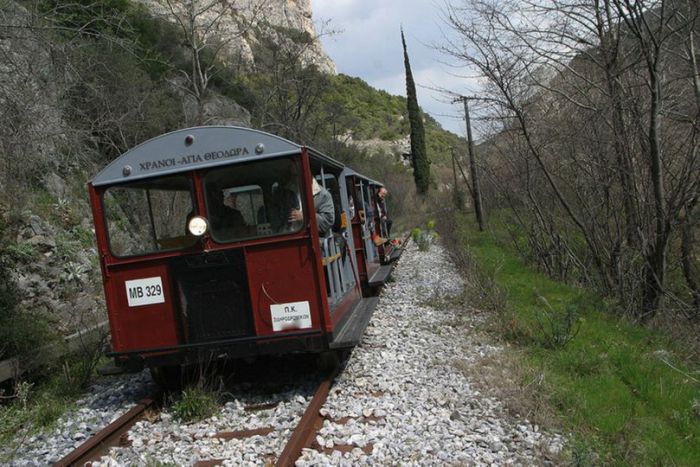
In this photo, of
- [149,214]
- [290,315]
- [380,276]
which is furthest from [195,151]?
[380,276]

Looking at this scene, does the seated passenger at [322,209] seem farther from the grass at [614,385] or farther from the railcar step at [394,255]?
the railcar step at [394,255]

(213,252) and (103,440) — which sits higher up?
(213,252)

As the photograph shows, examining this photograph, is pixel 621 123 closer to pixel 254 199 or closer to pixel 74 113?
pixel 254 199

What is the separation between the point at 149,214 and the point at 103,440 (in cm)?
238

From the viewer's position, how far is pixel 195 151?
6227 millimetres

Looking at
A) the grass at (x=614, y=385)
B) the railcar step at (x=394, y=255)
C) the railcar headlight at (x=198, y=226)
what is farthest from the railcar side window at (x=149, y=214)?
the railcar step at (x=394, y=255)

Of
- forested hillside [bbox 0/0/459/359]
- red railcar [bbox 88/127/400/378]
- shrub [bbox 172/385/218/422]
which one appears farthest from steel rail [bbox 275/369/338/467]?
forested hillside [bbox 0/0/459/359]

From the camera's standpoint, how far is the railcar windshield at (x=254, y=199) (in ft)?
20.4

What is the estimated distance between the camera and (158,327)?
627 cm

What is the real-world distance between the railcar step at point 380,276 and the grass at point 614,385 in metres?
2.32

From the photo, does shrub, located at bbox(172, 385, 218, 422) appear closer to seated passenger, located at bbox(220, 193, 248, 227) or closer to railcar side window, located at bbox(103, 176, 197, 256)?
railcar side window, located at bbox(103, 176, 197, 256)

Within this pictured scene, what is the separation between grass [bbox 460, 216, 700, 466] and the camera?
4527mm

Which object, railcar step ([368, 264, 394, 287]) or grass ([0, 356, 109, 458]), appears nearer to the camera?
grass ([0, 356, 109, 458])

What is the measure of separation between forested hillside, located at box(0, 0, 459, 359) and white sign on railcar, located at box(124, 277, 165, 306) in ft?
7.74
